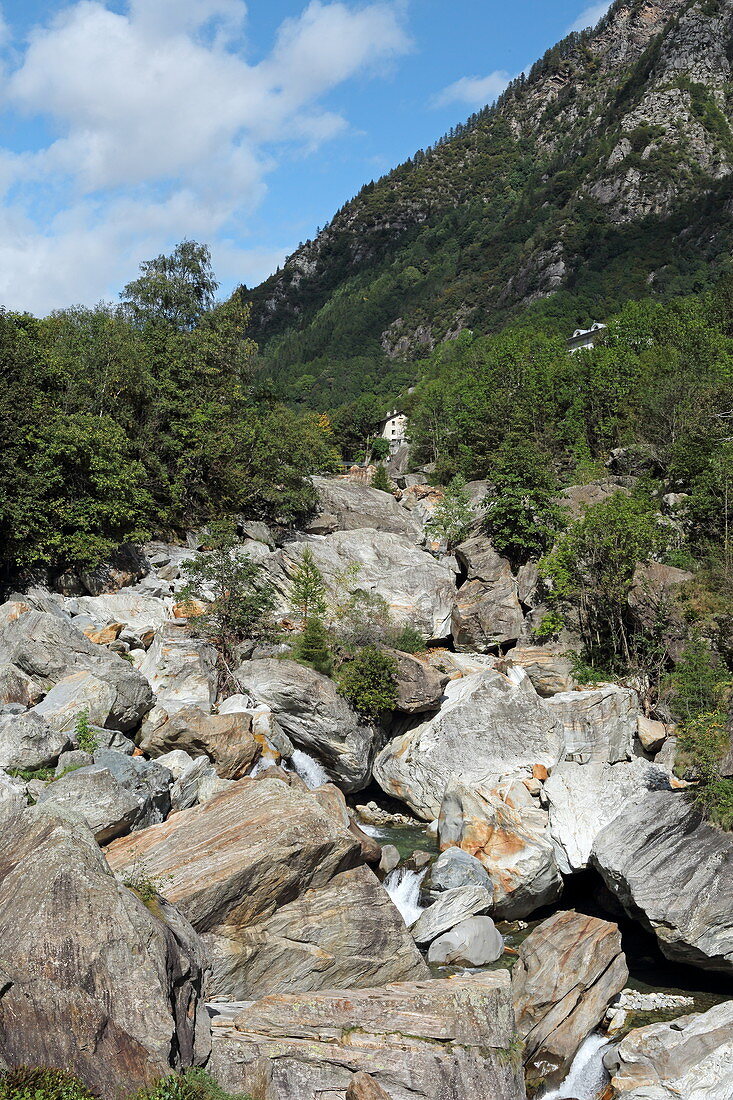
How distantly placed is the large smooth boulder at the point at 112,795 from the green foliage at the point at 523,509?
21.1m

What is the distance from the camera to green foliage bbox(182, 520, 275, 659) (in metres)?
27.7

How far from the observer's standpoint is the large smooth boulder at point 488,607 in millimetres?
30812

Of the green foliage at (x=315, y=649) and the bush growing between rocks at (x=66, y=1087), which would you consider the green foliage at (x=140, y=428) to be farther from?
the bush growing between rocks at (x=66, y=1087)

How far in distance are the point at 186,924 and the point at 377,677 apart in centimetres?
1381

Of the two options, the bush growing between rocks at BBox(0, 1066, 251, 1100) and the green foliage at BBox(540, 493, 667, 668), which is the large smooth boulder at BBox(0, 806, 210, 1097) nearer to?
the bush growing between rocks at BBox(0, 1066, 251, 1100)

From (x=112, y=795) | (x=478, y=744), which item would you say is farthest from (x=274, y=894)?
(x=478, y=744)

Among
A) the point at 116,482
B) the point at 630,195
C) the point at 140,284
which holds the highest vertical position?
the point at 630,195

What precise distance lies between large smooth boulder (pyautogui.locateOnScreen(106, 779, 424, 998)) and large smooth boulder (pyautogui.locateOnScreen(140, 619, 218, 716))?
805 centimetres

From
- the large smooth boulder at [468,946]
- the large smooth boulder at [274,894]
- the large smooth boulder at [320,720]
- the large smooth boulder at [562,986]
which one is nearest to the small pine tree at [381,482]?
the large smooth boulder at [320,720]

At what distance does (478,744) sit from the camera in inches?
904

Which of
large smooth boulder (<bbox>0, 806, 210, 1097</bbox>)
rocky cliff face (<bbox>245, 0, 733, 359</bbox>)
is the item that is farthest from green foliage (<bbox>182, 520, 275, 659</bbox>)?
rocky cliff face (<bbox>245, 0, 733, 359</bbox>)

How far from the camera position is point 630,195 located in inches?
4958

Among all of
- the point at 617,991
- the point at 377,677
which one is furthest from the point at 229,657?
the point at 617,991

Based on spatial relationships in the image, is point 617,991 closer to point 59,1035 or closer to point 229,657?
→ point 59,1035
